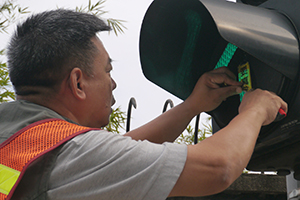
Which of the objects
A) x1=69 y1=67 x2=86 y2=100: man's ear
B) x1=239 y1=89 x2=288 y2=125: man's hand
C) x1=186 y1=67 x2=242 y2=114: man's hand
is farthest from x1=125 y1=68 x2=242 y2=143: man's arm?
x1=69 y1=67 x2=86 y2=100: man's ear

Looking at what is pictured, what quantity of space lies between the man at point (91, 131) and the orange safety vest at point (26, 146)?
0.01 m

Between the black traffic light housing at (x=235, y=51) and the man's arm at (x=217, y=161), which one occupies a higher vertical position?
the black traffic light housing at (x=235, y=51)

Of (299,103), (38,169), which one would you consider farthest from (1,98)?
(299,103)

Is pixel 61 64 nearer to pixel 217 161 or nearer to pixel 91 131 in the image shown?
pixel 91 131

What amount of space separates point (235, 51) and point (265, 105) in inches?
11.9

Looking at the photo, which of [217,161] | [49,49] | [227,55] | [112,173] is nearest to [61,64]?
[49,49]

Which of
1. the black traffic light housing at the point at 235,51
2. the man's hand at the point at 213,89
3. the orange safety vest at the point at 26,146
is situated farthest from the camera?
the man's hand at the point at 213,89

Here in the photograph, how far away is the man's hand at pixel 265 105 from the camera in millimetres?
838

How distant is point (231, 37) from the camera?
792 mm

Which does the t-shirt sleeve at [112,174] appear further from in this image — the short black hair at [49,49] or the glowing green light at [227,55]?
the glowing green light at [227,55]

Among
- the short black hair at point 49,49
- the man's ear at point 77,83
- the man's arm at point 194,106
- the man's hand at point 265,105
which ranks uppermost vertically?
the short black hair at point 49,49

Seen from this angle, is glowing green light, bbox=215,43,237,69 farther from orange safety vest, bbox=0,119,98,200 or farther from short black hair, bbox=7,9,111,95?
orange safety vest, bbox=0,119,98,200

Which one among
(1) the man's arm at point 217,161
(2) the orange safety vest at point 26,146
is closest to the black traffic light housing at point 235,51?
(1) the man's arm at point 217,161

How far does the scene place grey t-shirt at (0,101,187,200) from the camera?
66cm
